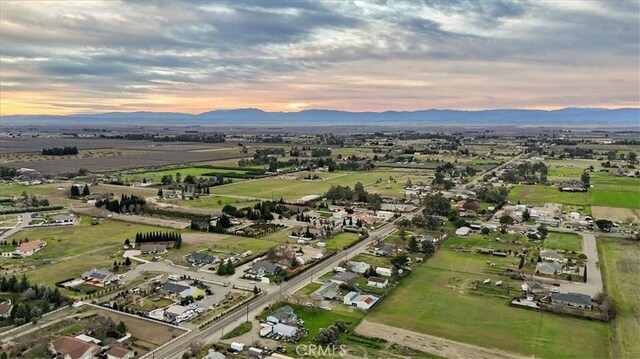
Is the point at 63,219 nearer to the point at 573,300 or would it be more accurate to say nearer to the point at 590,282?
the point at 573,300

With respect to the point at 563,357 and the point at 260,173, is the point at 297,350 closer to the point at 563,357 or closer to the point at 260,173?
the point at 563,357

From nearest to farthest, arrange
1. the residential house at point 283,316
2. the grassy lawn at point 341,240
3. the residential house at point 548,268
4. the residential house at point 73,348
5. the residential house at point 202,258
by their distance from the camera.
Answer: the residential house at point 73,348 → the residential house at point 283,316 → the residential house at point 548,268 → the residential house at point 202,258 → the grassy lawn at point 341,240

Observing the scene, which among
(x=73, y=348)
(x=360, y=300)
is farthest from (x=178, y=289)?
(x=360, y=300)

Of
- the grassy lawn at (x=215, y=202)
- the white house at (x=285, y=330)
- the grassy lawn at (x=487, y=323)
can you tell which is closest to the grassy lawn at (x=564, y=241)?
the grassy lawn at (x=487, y=323)

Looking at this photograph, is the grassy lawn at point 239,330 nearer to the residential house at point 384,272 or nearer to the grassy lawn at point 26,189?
the residential house at point 384,272

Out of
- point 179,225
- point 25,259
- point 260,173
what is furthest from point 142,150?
point 25,259

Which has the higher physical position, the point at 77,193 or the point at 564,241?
the point at 77,193
